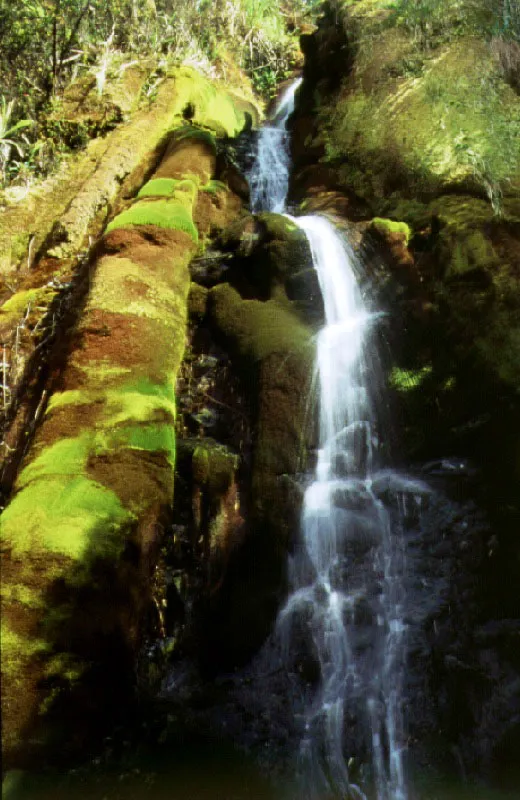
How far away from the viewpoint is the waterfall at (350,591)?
4.32 meters

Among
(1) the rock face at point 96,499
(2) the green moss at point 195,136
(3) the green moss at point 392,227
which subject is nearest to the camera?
(1) the rock face at point 96,499

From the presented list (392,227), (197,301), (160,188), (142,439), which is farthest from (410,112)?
(142,439)

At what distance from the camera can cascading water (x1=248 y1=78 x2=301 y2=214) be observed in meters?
11.7

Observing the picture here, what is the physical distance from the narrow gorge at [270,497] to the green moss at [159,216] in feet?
0.18

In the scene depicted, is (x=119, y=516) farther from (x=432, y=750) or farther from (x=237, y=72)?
(x=237, y=72)

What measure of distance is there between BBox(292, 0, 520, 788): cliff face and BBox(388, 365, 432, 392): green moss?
18mm

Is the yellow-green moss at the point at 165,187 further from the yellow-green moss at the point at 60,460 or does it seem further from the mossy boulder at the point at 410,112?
the yellow-green moss at the point at 60,460

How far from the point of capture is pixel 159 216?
24.1 feet

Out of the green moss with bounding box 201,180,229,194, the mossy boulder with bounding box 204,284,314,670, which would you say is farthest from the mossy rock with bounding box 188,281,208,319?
the green moss with bounding box 201,180,229,194

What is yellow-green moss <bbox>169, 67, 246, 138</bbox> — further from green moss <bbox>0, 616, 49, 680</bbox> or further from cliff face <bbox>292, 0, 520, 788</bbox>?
green moss <bbox>0, 616, 49, 680</bbox>

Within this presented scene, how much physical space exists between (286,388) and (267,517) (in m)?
1.48

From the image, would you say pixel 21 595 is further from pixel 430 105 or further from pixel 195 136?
pixel 430 105

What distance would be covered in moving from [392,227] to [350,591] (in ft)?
16.9

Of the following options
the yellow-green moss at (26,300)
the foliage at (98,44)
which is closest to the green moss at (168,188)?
the yellow-green moss at (26,300)
